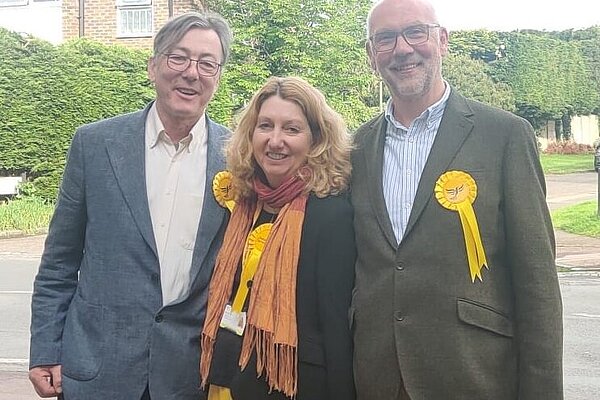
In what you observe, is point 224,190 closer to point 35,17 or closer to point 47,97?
point 47,97

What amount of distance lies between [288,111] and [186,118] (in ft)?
1.34

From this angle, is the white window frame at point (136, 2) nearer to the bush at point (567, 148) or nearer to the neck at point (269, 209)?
the neck at point (269, 209)

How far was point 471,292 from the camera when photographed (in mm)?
2619

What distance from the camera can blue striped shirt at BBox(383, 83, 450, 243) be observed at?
9.01ft

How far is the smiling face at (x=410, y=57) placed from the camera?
2.81m

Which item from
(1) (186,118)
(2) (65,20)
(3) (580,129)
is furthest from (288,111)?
(3) (580,129)

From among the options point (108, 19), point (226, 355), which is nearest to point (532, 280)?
point (226, 355)

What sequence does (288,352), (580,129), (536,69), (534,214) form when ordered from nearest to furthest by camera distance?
(534,214)
(288,352)
(536,69)
(580,129)

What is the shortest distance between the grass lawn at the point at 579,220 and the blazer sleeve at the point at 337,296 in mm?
15033

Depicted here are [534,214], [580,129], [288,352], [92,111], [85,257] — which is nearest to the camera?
[534,214]

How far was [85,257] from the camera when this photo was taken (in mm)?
2977

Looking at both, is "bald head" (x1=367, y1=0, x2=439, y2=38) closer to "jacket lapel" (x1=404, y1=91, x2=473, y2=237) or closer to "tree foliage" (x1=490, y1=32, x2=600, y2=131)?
"jacket lapel" (x1=404, y1=91, x2=473, y2=237)

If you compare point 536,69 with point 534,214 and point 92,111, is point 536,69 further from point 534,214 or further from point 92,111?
point 534,214

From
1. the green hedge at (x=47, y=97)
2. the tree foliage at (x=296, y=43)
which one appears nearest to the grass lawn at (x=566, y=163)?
the tree foliage at (x=296, y=43)
